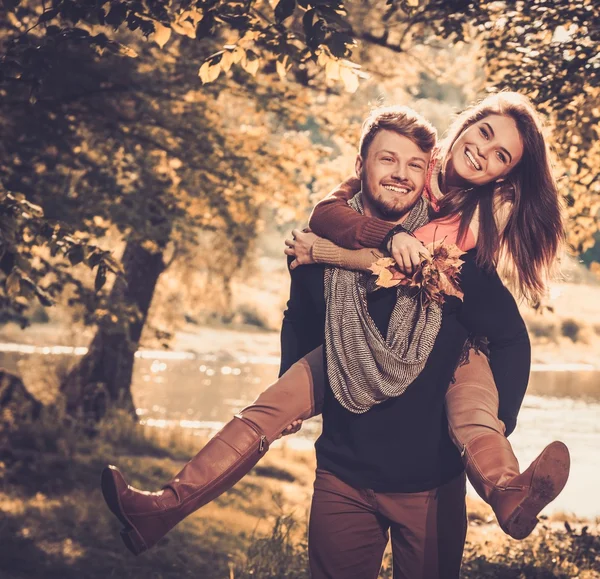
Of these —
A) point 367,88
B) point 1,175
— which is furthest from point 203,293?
point 1,175

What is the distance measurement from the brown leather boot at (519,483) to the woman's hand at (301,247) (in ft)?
3.48

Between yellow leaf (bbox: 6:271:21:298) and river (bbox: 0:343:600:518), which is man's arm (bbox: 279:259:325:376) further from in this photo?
river (bbox: 0:343:600:518)

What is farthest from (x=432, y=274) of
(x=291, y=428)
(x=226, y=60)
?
(x=226, y=60)

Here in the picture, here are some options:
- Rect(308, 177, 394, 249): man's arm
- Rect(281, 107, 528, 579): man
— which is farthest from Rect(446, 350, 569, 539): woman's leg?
Rect(308, 177, 394, 249): man's arm

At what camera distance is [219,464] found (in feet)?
10.8

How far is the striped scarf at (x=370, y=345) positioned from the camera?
3.25 m

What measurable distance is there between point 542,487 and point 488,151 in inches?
50.7

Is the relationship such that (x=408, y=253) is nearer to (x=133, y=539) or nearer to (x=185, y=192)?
(x=133, y=539)

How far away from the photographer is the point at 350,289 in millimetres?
3422

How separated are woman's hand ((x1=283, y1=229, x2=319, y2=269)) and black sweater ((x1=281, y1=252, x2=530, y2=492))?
1.07ft

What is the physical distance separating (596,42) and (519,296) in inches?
116

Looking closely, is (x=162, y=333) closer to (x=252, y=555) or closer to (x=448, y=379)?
(x=252, y=555)

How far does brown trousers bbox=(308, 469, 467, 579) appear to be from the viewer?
3383mm

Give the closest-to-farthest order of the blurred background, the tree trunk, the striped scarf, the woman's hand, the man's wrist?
the striped scarf
the man's wrist
the woman's hand
the blurred background
the tree trunk
